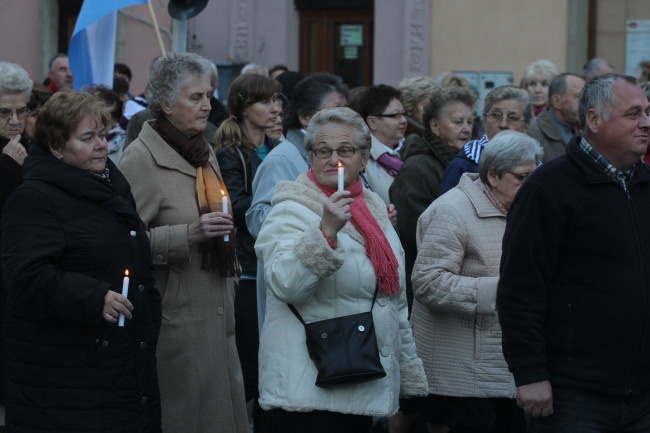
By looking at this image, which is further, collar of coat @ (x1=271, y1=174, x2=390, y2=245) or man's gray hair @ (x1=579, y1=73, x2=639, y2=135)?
collar of coat @ (x1=271, y1=174, x2=390, y2=245)

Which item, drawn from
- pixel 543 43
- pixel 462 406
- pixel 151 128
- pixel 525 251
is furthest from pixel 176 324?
pixel 543 43

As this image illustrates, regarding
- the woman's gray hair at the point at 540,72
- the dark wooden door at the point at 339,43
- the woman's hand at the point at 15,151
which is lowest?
the woman's hand at the point at 15,151

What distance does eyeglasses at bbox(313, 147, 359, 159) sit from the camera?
547 centimetres

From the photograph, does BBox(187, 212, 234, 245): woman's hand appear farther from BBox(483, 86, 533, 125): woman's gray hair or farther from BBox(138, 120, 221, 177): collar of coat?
BBox(483, 86, 533, 125): woman's gray hair

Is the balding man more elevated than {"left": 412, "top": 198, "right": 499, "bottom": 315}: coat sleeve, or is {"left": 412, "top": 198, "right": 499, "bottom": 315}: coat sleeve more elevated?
the balding man

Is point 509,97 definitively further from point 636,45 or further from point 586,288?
point 636,45

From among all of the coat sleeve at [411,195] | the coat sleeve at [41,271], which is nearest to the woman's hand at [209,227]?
the coat sleeve at [41,271]

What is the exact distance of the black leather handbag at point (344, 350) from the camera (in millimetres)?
5129

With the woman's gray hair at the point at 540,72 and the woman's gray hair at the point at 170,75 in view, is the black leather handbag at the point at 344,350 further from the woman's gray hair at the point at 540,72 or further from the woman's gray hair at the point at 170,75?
the woman's gray hair at the point at 540,72

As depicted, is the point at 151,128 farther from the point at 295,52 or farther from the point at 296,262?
the point at 295,52

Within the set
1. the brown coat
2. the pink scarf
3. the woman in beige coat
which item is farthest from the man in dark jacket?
the brown coat

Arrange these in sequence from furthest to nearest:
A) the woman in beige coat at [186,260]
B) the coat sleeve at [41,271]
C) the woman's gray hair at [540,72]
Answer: the woman's gray hair at [540,72] → the woman in beige coat at [186,260] → the coat sleeve at [41,271]

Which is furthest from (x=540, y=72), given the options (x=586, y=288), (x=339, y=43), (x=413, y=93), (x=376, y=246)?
(x=586, y=288)

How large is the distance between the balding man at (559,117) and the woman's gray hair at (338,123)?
4159mm
